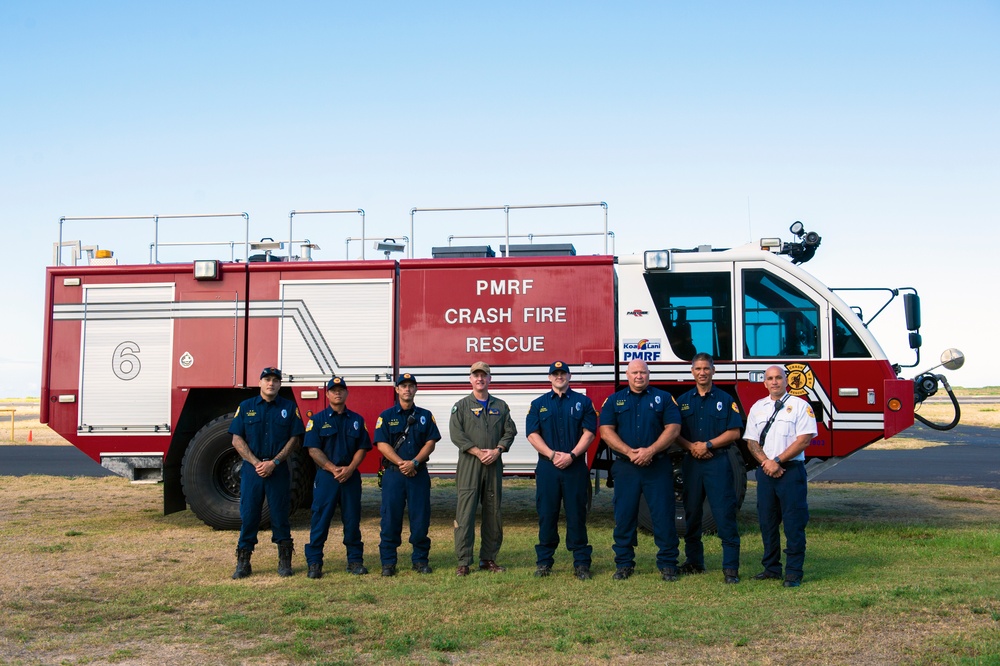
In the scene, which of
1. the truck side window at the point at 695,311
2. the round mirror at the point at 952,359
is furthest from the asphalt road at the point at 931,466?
the truck side window at the point at 695,311

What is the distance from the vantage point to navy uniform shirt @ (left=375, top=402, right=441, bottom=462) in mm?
7531

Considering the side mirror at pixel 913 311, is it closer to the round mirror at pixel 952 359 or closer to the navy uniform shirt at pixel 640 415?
the round mirror at pixel 952 359

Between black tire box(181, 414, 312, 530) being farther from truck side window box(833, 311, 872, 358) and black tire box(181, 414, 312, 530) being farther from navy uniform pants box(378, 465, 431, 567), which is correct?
truck side window box(833, 311, 872, 358)

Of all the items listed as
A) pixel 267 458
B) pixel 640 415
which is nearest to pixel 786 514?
pixel 640 415

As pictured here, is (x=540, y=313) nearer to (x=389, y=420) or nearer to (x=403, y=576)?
(x=389, y=420)

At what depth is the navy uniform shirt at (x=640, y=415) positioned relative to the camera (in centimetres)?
714

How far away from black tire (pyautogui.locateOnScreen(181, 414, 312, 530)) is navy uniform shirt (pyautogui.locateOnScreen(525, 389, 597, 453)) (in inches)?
135

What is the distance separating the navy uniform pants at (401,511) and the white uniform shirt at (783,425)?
276 centimetres

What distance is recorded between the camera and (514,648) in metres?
5.14

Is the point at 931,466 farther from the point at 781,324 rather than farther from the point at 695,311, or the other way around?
the point at 695,311

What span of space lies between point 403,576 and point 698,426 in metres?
2.74

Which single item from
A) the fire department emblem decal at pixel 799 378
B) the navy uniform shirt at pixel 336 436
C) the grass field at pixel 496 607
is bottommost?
the grass field at pixel 496 607

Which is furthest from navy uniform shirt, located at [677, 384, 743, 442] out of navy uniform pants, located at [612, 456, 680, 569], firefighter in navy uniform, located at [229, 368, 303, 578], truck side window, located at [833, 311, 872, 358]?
firefighter in navy uniform, located at [229, 368, 303, 578]

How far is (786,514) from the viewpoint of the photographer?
Answer: 6.84 m
